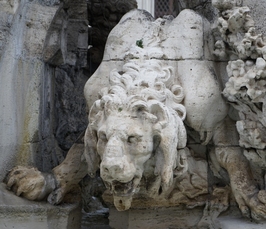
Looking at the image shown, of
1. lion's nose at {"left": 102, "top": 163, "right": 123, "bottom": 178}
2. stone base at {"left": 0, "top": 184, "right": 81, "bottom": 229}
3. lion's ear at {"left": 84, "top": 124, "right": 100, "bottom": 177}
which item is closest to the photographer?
lion's nose at {"left": 102, "top": 163, "right": 123, "bottom": 178}

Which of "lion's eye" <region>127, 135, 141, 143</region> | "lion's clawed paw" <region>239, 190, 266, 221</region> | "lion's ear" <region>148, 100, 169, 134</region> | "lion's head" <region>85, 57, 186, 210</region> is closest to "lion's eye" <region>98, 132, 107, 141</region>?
"lion's head" <region>85, 57, 186, 210</region>

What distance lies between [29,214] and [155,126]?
0.88 metres

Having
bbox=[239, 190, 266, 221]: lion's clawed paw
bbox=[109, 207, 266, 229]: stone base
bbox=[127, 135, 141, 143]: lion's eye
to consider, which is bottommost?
bbox=[109, 207, 266, 229]: stone base

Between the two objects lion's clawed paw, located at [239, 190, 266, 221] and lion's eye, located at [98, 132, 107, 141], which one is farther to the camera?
lion's clawed paw, located at [239, 190, 266, 221]

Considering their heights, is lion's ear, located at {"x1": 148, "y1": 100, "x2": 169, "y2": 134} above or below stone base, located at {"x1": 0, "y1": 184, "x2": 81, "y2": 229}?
above

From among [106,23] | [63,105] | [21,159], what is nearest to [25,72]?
[21,159]

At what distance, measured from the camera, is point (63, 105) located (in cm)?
453

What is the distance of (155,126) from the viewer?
110 inches

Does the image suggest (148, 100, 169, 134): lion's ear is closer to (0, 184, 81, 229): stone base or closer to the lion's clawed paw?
the lion's clawed paw

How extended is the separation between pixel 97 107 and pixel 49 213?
722 mm

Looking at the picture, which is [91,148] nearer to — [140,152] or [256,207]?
[140,152]

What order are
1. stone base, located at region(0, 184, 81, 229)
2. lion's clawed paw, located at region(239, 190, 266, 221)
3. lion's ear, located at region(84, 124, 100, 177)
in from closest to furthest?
1. lion's ear, located at region(84, 124, 100, 177)
2. lion's clawed paw, located at region(239, 190, 266, 221)
3. stone base, located at region(0, 184, 81, 229)

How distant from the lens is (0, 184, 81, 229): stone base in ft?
10.5

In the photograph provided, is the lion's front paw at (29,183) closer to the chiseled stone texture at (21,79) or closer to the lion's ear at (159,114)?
the chiseled stone texture at (21,79)
